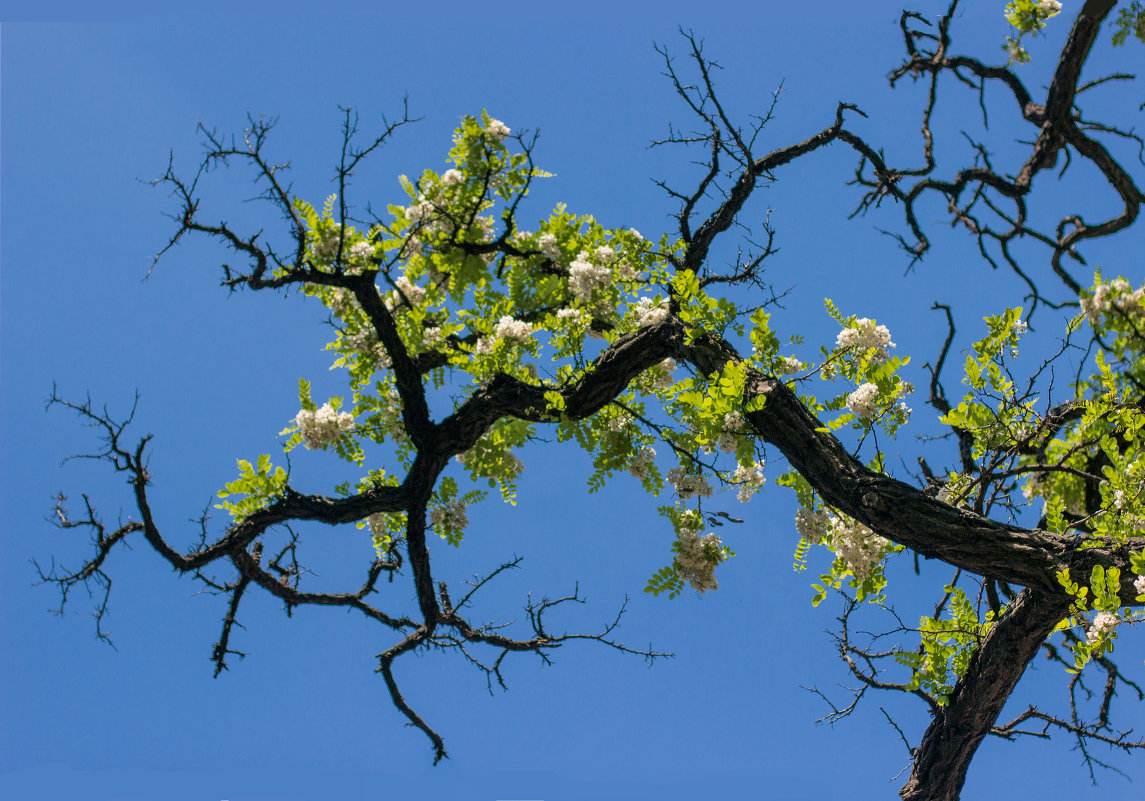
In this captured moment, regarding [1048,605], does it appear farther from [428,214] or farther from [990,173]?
[428,214]

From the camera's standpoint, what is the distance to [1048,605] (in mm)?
4387

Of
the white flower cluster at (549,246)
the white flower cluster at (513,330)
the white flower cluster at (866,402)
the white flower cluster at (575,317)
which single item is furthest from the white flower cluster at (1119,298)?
the white flower cluster at (549,246)

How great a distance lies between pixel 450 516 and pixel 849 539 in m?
3.02

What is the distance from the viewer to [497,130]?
19.4 ft

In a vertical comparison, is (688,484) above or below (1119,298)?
above

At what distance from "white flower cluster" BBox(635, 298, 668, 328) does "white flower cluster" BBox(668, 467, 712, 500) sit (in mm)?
1159

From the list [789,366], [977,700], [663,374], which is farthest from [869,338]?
[977,700]

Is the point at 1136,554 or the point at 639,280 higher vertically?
the point at 639,280

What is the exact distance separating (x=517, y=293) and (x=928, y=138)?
4.13 m

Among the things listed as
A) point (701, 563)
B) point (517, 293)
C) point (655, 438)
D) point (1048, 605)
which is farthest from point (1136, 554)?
point (517, 293)

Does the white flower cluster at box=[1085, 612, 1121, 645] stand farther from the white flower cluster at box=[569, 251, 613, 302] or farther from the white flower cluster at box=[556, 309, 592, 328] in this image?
the white flower cluster at box=[569, 251, 613, 302]

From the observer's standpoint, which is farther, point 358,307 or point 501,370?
point 358,307

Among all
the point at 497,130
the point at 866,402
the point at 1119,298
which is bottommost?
the point at 1119,298

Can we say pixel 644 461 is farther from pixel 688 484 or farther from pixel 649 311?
pixel 649 311
